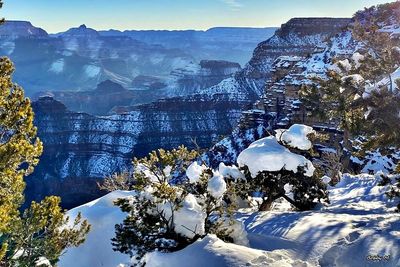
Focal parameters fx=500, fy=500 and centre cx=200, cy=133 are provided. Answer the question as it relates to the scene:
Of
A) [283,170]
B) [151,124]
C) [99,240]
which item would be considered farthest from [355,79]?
[151,124]

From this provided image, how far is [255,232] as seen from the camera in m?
15.0

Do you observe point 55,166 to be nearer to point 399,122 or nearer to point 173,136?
point 173,136

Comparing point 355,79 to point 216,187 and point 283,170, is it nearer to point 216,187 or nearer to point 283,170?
point 283,170

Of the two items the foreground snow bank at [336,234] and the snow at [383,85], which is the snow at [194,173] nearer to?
the foreground snow bank at [336,234]

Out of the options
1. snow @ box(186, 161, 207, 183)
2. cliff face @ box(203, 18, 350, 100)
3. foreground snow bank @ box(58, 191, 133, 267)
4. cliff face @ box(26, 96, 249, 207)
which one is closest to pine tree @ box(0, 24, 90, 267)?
foreground snow bank @ box(58, 191, 133, 267)

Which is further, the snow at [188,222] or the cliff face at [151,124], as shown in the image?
the cliff face at [151,124]

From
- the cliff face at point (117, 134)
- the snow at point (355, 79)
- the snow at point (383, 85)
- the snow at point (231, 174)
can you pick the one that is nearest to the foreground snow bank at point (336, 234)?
the snow at point (231, 174)

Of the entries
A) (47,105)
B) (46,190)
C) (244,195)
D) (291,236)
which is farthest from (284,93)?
(47,105)

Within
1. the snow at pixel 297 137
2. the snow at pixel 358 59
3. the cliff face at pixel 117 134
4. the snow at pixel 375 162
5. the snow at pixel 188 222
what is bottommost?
the cliff face at pixel 117 134

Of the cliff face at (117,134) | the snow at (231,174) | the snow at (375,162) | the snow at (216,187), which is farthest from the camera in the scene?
the cliff face at (117,134)

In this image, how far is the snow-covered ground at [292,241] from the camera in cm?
1147

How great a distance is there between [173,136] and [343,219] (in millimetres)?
125237

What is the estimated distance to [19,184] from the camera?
1206 cm

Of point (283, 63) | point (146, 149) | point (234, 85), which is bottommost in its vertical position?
point (146, 149)
